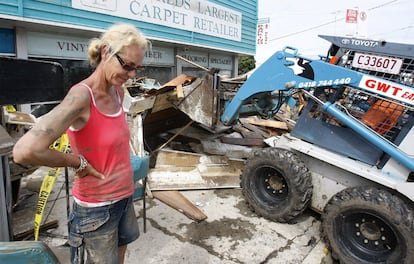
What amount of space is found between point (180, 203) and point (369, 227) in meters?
2.33

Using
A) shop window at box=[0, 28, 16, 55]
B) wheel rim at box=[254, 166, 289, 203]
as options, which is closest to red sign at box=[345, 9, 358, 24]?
wheel rim at box=[254, 166, 289, 203]

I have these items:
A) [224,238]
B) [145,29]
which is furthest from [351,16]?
[224,238]

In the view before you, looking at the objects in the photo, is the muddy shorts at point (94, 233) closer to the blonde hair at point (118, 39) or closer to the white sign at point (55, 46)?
the blonde hair at point (118, 39)

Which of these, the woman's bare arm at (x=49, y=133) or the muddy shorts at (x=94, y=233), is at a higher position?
the woman's bare arm at (x=49, y=133)

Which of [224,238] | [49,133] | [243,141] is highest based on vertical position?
[49,133]

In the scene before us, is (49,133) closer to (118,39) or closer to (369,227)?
(118,39)

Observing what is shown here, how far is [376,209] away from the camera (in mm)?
2865

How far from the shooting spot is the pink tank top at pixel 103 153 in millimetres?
1541

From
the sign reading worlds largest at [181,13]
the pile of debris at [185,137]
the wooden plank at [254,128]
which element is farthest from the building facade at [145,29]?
the wooden plank at [254,128]

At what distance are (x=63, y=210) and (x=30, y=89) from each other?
97.0 inches

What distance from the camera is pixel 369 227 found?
3.08 m

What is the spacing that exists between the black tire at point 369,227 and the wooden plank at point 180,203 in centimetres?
156

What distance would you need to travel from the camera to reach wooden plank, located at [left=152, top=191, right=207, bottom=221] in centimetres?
390

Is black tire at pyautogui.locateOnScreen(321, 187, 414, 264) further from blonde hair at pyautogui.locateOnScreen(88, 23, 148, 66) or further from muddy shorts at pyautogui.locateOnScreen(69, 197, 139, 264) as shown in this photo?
blonde hair at pyautogui.locateOnScreen(88, 23, 148, 66)
